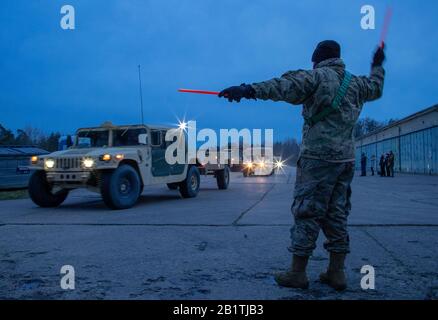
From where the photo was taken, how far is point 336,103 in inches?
119

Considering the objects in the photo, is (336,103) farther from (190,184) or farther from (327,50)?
(190,184)

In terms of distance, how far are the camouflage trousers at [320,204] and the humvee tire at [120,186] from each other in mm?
5634

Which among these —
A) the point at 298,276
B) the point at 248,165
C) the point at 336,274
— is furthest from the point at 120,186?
the point at 248,165

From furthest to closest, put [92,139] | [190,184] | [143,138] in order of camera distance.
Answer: [190,184] → [92,139] → [143,138]

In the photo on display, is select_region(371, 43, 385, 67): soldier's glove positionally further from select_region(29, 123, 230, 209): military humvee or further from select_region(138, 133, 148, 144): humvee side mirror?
select_region(138, 133, 148, 144): humvee side mirror

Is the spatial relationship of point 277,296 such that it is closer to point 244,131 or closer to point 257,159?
point 244,131

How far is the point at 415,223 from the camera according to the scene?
6.00 m

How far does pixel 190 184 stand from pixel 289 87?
8327mm

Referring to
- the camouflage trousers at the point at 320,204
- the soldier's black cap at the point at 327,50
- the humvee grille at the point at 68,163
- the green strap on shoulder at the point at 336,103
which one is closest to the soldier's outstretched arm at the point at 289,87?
the green strap on shoulder at the point at 336,103

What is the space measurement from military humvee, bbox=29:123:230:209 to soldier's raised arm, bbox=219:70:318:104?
18.7ft

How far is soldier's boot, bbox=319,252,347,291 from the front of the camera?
2.98 metres

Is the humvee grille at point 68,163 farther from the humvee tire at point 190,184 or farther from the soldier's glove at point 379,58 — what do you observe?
the soldier's glove at point 379,58
